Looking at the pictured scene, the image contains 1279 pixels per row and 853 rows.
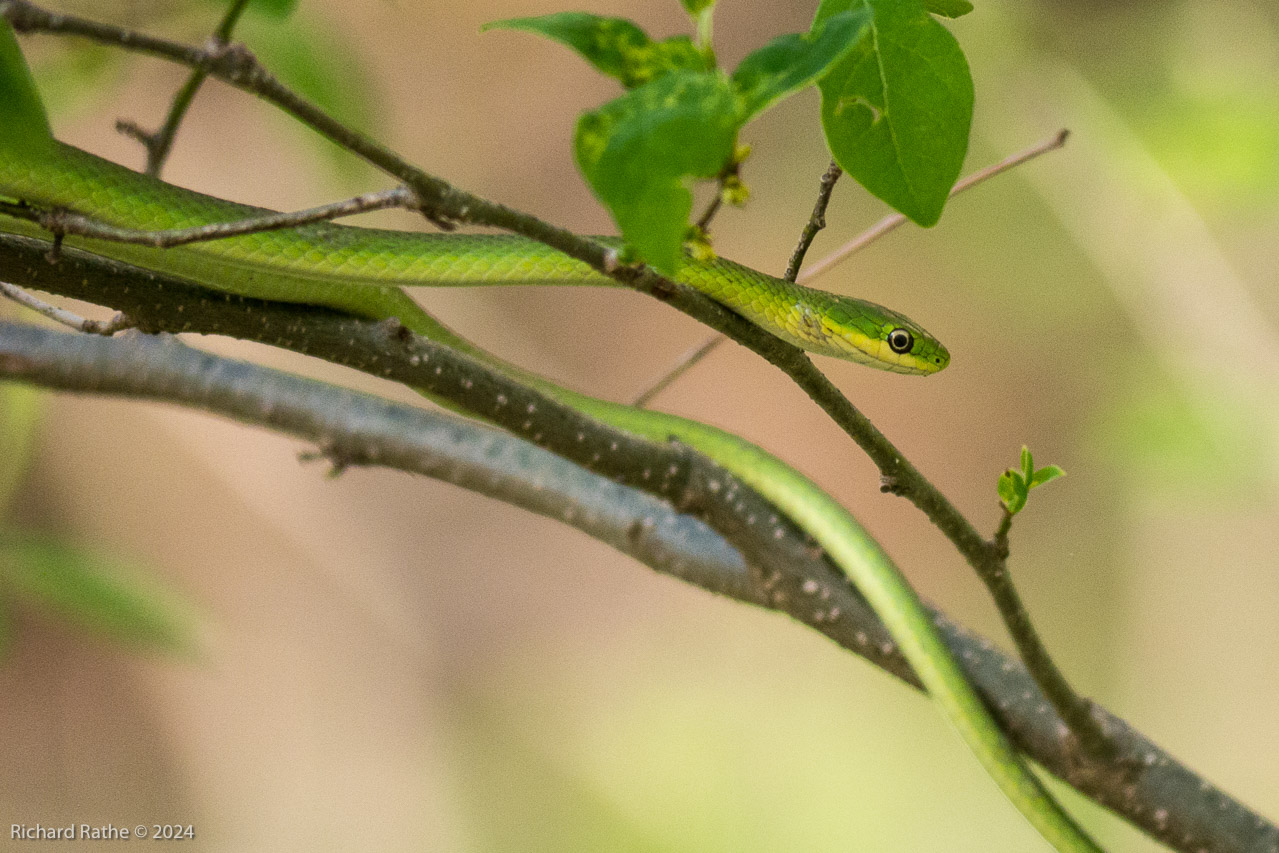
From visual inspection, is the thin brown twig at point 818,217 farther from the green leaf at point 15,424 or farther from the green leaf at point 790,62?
the green leaf at point 15,424

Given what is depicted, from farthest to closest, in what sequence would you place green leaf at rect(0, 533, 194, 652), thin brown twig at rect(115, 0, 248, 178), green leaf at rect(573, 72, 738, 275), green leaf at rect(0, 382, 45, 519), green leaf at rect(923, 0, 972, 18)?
green leaf at rect(0, 382, 45, 519) < green leaf at rect(0, 533, 194, 652) < thin brown twig at rect(115, 0, 248, 178) < green leaf at rect(923, 0, 972, 18) < green leaf at rect(573, 72, 738, 275)

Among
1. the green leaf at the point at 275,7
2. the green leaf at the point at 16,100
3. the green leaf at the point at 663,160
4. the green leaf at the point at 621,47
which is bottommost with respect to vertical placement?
the green leaf at the point at 663,160

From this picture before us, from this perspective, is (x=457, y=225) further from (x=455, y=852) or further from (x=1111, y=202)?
(x=455, y=852)

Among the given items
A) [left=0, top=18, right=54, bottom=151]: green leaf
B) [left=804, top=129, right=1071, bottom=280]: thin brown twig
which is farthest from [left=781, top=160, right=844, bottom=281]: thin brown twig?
[left=0, top=18, right=54, bottom=151]: green leaf

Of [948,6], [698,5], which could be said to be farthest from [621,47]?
[948,6]

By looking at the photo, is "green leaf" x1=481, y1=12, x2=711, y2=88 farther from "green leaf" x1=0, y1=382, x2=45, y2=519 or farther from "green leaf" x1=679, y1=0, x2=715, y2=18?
"green leaf" x1=0, y1=382, x2=45, y2=519

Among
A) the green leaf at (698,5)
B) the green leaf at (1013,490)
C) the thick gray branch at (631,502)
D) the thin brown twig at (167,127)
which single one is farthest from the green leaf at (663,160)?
the thin brown twig at (167,127)
